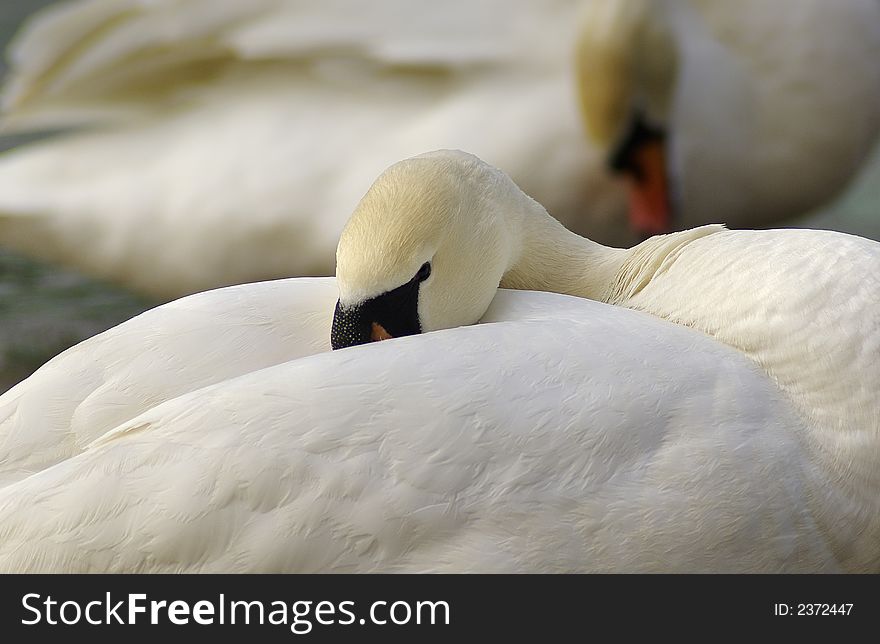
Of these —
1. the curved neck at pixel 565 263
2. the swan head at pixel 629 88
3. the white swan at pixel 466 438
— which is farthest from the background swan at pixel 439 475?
the swan head at pixel 629 88

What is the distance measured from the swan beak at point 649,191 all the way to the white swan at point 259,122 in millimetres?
31

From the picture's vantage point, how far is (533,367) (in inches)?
34.5

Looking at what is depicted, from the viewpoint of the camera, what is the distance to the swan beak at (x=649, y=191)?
2117 millimetres

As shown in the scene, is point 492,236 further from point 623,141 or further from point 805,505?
point 623,141

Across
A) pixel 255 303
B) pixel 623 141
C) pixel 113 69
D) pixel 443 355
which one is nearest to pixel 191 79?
pixel 113 69

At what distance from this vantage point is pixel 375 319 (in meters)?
0.96

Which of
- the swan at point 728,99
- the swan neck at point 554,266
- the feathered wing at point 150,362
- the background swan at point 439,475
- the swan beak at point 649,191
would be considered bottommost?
the background swan at point 439,475

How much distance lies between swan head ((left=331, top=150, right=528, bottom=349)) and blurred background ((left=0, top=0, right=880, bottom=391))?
107 centimetres

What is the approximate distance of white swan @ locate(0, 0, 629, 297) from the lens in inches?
84.6

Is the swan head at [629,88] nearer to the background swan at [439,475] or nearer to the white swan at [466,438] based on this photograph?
the white swan at [466,438]

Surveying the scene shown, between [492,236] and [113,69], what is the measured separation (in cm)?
144

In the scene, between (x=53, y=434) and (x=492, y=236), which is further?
(x=492, y=236)

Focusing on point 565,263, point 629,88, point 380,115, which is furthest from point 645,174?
point 565,263
